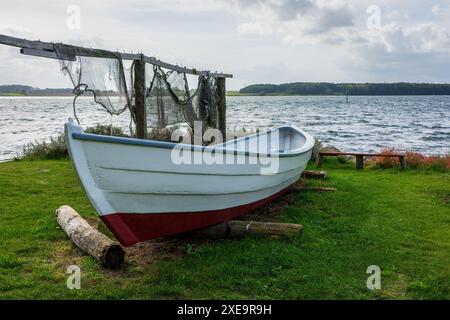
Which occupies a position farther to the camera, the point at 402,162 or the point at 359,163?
the point at 359,163

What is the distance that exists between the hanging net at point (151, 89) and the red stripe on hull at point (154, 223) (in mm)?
2181

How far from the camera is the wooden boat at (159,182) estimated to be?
4.64 metres

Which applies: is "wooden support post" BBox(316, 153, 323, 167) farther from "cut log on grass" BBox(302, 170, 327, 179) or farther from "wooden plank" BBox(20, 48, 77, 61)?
"wooden plank" BBox(20, 48, 77, 61)

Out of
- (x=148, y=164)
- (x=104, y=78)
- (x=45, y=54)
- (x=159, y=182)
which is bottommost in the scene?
(x=159, y=182)

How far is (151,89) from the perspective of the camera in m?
8.36

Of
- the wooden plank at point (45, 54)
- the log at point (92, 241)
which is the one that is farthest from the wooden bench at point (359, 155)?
the wooden plank at point (45, 54)

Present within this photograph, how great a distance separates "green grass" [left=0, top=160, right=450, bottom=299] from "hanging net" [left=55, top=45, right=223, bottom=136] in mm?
1981

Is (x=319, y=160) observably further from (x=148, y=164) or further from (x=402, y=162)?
(x=148, y=164)

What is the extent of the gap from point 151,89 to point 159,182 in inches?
143

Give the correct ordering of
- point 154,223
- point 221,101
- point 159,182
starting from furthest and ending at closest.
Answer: point 221,101, point 154,223, point 159,182

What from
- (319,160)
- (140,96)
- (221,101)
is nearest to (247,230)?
(140,96)

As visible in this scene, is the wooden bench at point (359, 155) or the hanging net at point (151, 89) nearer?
the hanging net at point (151, 89)

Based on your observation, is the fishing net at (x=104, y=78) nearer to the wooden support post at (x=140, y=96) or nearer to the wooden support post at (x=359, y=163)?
the wooden support post at (x=140, y=96)
